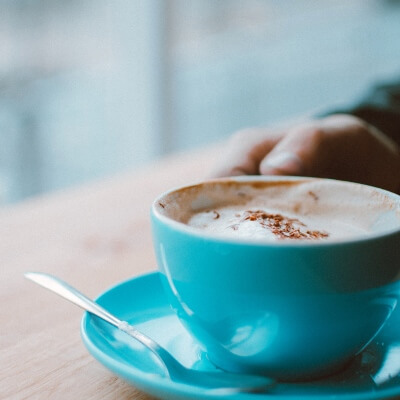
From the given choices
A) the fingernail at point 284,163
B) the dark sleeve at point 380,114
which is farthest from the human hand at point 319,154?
the dark sleeve at point 380,114

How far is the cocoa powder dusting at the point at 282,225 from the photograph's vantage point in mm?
415

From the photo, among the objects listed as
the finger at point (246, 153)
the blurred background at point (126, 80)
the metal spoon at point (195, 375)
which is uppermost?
the finger at point (246, 153)

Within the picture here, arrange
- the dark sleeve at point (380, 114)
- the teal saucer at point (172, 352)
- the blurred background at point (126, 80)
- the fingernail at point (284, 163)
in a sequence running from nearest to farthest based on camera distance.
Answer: the teal saucer at point (172, 352) → the fingernail at point (284, 163) → the dark sleeve at point (380, 114) → the blurred background at point (126, 80)

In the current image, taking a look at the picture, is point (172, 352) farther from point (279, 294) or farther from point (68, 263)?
point (68, 263)

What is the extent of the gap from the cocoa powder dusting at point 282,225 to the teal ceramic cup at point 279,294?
57 millimetres

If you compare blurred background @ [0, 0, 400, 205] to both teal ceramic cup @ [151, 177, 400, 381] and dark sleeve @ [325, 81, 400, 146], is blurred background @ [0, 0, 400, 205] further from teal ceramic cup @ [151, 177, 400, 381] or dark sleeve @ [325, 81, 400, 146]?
teal ceramic cup @ [151, 177, 400, 381]

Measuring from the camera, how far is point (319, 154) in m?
0.75

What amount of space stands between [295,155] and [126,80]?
174cm

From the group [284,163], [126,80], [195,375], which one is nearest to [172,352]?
[195,375]

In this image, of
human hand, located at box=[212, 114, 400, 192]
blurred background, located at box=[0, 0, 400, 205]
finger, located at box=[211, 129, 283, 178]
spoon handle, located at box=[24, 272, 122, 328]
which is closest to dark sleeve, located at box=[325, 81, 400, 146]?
human hand, located at box=[212, 114, 400, 192]

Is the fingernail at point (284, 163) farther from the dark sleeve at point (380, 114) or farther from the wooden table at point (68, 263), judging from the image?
the dark sleeve at point (380, 114)

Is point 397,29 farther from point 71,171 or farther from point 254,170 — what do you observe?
point 254,170

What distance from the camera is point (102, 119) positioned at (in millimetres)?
2613

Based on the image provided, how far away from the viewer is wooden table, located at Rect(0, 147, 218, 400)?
42cm
